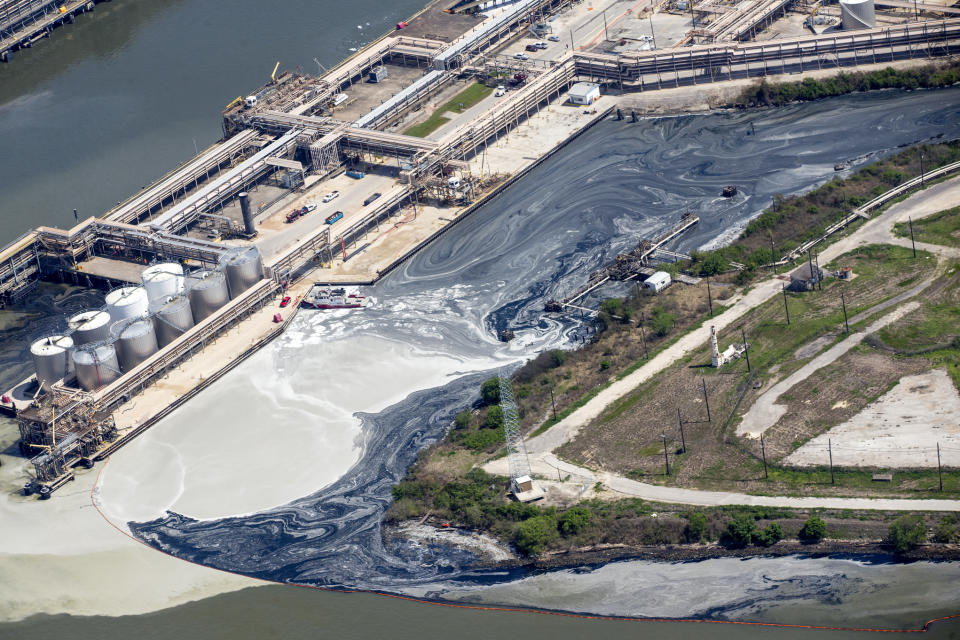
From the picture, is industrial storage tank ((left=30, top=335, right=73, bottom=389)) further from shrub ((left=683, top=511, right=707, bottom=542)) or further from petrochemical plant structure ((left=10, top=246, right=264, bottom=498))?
shrub ((left=683, top=511, right=707, bottom=542))

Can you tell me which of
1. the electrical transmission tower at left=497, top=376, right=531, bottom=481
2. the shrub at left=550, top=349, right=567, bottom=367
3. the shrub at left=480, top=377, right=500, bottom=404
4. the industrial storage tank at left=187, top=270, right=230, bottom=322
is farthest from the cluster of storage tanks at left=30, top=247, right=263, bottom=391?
the shrub at left=550, top=349, right=567, bottom=367

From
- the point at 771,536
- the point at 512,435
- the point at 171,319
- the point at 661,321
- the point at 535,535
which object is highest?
the point at 171,319

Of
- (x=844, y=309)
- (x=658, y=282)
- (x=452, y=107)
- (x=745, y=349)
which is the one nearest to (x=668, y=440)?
(x=745, y=349)

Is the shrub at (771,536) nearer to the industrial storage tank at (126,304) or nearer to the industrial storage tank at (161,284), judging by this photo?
the industrial storage tank at (161,284)

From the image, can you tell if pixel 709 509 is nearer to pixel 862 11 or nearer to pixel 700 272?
pixel 700 272

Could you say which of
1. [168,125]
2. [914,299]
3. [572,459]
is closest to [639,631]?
[572,459]

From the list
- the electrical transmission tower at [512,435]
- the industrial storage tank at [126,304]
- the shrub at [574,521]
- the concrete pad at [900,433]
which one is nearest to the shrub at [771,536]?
the concrete pad at [900,433]

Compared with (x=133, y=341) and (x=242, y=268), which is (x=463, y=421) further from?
(x=242, y=268)

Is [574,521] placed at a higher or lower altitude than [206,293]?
lower
